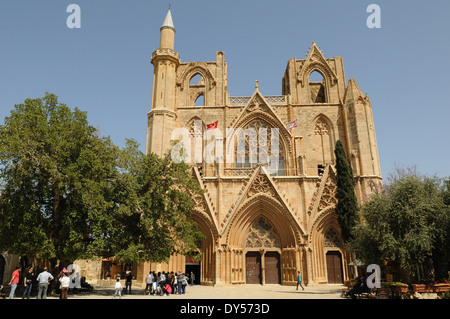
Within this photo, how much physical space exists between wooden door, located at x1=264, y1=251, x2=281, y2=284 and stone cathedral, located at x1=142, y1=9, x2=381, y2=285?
7cm

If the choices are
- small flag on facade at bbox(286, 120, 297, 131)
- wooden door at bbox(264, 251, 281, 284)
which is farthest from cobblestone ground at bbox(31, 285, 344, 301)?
small flag on facade at bbox(286, 120, 297, 131)

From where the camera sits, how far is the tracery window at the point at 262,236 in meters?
25.3

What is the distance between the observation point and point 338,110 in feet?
96.8

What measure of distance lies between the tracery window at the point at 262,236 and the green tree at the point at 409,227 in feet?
27.4

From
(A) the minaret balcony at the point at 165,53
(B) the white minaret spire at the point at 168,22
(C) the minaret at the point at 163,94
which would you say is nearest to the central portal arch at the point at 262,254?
(C) the minaret at the point at 163,94

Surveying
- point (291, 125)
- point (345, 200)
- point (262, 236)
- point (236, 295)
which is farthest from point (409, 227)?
point (291, 125)

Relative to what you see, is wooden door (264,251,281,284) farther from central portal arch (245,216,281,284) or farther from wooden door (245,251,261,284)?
wooden door (245,251,261,284)

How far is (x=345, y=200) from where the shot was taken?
2111 centimetres

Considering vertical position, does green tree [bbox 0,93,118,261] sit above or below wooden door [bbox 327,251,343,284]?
above

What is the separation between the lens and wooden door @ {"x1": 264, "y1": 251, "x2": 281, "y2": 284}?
24.8 meters

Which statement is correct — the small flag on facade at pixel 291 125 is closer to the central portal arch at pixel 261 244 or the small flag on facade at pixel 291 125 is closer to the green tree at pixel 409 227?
the central portal arch at pixel 261 244

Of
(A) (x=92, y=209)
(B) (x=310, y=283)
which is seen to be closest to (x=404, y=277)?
(B) (x=310, y=283)

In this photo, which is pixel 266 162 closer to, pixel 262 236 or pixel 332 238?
pixel 262 236
